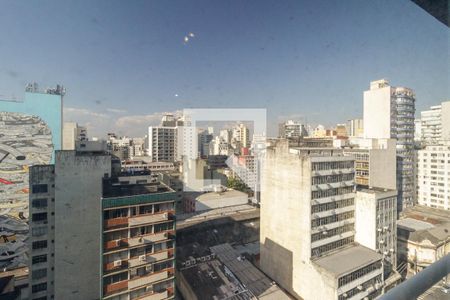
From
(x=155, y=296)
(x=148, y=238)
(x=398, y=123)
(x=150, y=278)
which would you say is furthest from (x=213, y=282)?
(x=398, y=123)

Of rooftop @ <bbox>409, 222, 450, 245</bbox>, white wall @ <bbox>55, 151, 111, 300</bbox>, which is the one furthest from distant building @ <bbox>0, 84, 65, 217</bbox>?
rooftop @ <bbox>409, 222, 450, 245</bbox>

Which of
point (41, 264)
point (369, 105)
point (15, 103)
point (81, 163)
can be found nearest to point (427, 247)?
point (369, 105)

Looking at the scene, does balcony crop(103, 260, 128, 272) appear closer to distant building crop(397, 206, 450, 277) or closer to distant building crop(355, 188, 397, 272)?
distant building crop(355, 188, 397, 272)

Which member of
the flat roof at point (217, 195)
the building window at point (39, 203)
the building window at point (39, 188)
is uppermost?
the building window at point (39, 188)

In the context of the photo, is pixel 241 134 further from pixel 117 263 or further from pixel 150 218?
pixel 117 263

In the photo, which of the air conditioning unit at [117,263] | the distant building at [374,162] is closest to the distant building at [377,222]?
the distant building at [374,162]

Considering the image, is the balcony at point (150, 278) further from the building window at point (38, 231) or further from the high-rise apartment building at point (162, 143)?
the high-rise apartment building at point (162, 143)

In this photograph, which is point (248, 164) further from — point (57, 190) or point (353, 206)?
A: point (57, 190)
